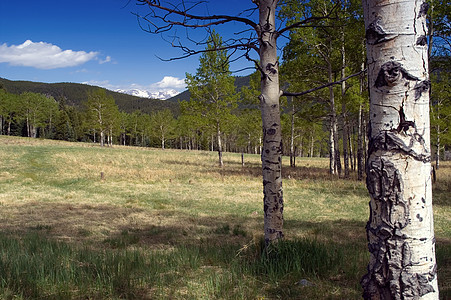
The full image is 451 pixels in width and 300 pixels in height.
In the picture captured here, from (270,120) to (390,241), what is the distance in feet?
8.88

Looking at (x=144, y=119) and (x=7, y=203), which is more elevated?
(x=144, y=119)

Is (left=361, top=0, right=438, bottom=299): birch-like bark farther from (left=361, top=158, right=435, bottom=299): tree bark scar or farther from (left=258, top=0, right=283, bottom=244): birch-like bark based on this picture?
(left=258, top=0, right=283, bottom=244): birch-like bark

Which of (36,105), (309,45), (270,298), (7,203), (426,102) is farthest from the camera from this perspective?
(36,105)

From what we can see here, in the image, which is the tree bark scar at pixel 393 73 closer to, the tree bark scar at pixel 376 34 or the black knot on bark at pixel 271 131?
the tree bark scar at pixel 376 34

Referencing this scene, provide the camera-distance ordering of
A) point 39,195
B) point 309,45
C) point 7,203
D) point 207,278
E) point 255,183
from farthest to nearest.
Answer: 1. point 255,183
2. point 309,45
3. point 39,195
4. point 7,203
5. point 207,278

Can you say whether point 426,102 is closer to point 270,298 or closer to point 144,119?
point 270,298

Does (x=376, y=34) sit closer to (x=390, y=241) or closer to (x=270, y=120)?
(x=390, y=241)

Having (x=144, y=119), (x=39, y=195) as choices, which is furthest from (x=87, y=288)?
(x=144, y=119)

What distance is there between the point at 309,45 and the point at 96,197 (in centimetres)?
1441

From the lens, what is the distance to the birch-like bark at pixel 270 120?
4.15 meters

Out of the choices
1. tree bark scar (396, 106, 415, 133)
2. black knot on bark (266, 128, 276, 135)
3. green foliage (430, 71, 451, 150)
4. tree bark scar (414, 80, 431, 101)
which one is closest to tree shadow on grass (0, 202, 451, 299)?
black knot on bark (266, 128, 276, 135)

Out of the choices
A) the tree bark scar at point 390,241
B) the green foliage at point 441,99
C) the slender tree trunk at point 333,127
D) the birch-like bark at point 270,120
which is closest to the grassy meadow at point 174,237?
the birch-like bark at point 270,120

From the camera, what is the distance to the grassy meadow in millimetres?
2959

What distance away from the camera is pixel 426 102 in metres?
1.61
